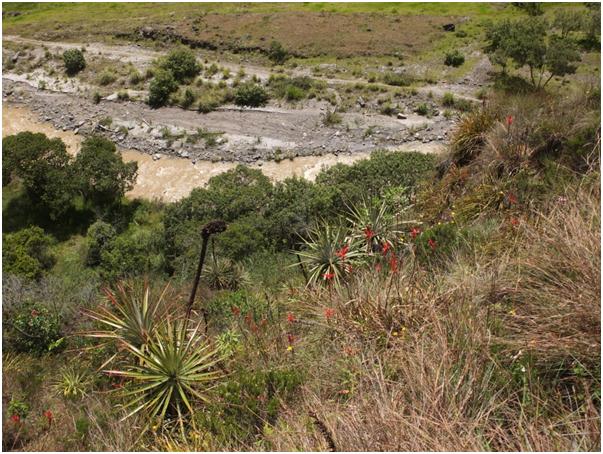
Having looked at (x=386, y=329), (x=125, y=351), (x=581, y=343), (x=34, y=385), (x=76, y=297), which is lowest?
(x=76, y=297)

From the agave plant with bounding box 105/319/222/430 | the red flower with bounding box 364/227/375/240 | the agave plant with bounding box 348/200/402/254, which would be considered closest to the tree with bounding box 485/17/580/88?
the agave plant with bounding box 348/200/402/254

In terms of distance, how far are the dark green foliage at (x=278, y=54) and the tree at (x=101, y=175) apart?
72.4 feet

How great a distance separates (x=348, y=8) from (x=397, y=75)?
68.3 ft

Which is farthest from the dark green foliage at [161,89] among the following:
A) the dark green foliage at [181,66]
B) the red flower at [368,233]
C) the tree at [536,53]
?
the red flower at [368,233]

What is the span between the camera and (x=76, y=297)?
42.2 ft

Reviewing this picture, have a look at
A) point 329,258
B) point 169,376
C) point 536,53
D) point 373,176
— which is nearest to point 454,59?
point 536,53

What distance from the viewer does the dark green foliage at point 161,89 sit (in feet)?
107

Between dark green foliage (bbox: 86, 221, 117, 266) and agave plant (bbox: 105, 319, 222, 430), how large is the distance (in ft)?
44.8

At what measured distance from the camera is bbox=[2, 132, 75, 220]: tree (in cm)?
2228

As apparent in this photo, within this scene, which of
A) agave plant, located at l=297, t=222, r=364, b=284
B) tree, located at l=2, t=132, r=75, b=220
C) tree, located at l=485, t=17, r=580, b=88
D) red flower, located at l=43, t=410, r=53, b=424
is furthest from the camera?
tree, located at l=485, t=17, r=580, b=88

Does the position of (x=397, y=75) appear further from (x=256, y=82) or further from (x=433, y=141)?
(x=433, y=141)

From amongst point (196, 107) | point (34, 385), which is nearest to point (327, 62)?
point (196, 107)

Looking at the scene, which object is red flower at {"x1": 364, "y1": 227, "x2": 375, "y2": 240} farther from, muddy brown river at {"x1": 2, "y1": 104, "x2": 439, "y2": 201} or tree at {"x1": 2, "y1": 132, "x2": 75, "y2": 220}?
tree at {"x1": 2, "y1": 132, "x2": 75, "y2": 220}

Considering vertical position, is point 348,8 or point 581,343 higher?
point 348,8
